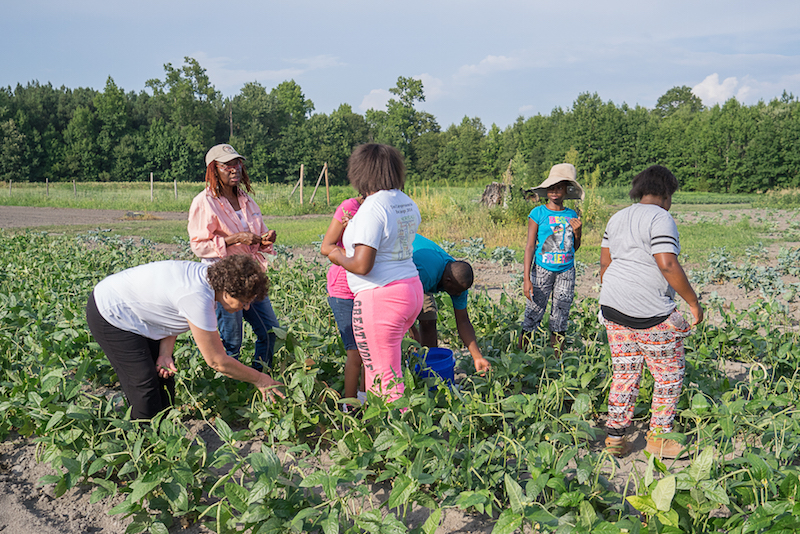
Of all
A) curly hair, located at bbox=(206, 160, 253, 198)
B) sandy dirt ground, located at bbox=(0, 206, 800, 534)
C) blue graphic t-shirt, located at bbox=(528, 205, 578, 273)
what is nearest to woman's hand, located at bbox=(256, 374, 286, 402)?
sandy dirt ground, located at bbox=(0, 206, 800, 534)

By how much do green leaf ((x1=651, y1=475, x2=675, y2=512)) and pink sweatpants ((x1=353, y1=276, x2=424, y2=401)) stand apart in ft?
3.39

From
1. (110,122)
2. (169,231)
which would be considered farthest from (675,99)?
(169,231)

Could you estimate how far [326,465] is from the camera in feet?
8.43

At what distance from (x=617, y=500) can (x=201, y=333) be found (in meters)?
1.71

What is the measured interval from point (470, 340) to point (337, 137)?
5005 cm

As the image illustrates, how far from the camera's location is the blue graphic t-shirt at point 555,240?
370cm

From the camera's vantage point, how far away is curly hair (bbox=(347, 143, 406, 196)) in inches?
96.0

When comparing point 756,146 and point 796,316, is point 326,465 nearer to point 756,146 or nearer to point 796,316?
point 796,316

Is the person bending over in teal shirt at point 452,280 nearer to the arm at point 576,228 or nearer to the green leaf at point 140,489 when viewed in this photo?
the arm at point 576,228

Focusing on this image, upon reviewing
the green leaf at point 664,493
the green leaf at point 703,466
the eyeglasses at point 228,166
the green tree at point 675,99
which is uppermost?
the green tree at point 675,99

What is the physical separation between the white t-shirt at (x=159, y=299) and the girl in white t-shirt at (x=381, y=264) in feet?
1.96

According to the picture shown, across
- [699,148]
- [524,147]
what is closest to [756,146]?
[699,148]

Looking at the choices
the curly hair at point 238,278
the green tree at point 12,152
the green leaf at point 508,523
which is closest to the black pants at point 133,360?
the curly hair at point 238,278

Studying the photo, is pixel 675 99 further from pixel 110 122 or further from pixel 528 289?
pixel 528 289
